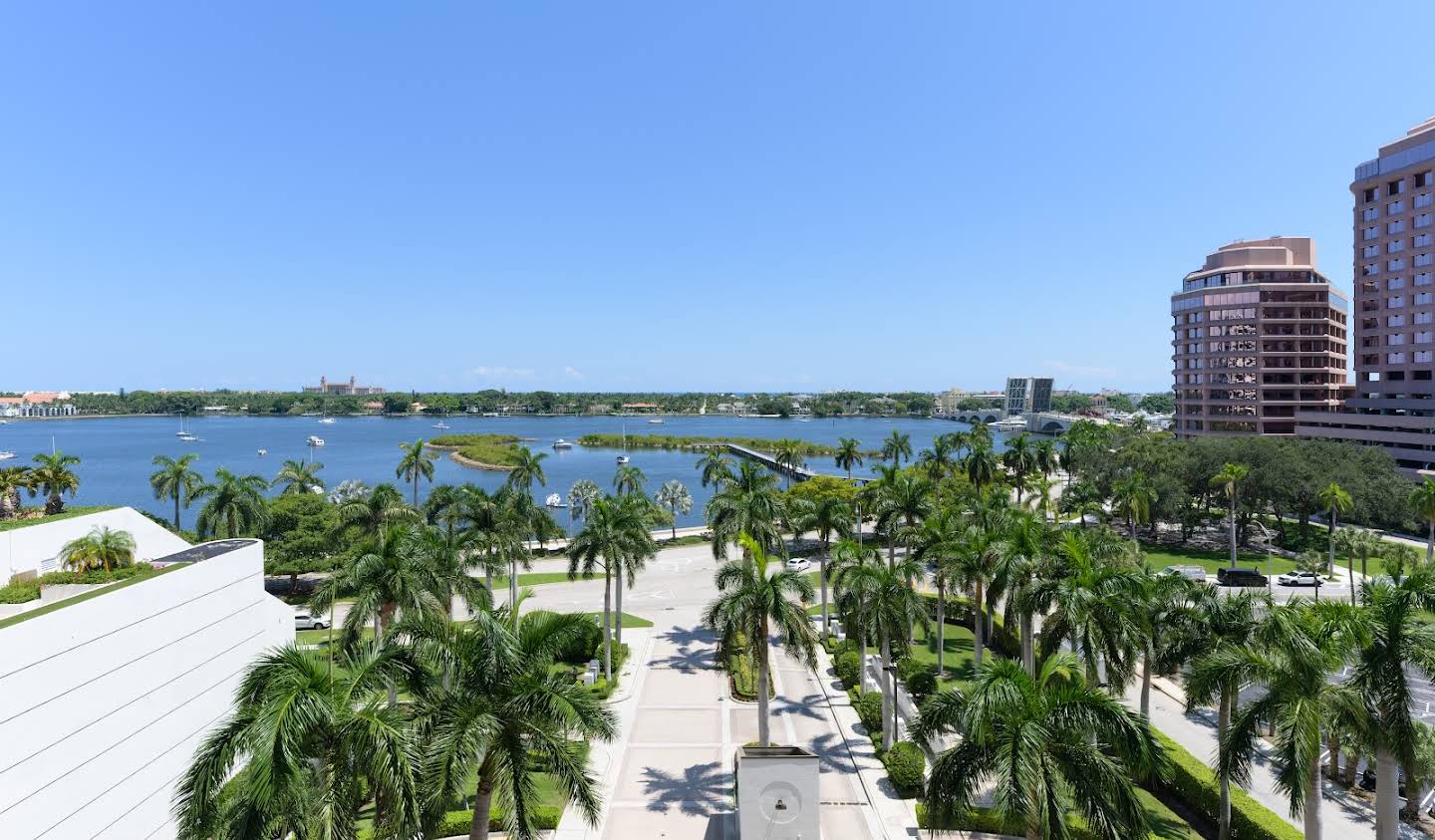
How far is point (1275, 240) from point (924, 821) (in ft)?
350

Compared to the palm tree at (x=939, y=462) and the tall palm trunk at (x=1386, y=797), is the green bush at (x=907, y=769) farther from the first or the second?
the palm tree at (x=939, y=462)

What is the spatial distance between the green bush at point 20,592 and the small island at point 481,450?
276 feet

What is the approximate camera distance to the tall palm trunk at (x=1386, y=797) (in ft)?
50.4

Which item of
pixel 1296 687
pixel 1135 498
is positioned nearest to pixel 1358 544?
pixel 1135 498

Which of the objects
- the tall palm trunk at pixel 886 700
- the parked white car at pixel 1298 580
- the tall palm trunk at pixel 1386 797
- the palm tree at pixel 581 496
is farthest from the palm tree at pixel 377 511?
the parked white car at pixel 1298 580

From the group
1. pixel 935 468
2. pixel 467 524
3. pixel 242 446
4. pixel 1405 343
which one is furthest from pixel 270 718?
pixel 242 446

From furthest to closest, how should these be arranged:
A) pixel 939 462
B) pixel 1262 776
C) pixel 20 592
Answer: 1. pixel 939 462
2. pixel 1262 776
3. pixel 20 592

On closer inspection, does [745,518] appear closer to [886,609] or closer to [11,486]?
[886,609]

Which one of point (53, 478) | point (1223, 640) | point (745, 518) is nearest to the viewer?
point (1223, 640)

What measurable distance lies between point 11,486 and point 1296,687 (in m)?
50.0

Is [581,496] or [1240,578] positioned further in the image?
[581,496]

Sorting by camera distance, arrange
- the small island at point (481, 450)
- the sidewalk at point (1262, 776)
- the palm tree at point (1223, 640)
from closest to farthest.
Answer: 1. the palm tree at point (1223, 640)
2. the sidewalk at point (1262, 776)
3. the small island at point (481, 450)

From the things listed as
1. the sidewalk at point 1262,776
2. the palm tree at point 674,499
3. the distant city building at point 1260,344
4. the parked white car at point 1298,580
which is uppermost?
the distant city building at point 1260,344

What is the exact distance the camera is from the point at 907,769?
22.0 meters
